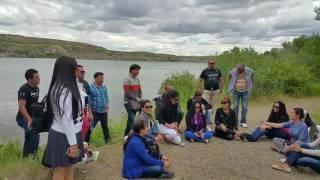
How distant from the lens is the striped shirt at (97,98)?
27.7ft

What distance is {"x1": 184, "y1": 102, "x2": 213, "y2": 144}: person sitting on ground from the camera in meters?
8.88

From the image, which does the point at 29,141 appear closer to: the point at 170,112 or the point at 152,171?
the point at 152,171

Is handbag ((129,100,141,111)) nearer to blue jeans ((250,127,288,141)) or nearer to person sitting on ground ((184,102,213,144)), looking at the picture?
person sitting on ground ((184,102,213,144))

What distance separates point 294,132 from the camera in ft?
26.4

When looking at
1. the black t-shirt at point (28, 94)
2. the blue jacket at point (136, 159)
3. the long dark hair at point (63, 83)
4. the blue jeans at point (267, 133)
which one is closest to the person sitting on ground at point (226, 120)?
the blue jeans at point (267, 133)

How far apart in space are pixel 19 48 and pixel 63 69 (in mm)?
102193

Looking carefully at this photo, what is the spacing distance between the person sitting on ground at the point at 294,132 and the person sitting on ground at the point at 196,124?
4.93 feet

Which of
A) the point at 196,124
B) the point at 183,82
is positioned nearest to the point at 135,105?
the point at 196,124

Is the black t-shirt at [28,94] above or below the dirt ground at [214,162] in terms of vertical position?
above

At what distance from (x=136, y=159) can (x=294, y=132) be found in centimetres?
359

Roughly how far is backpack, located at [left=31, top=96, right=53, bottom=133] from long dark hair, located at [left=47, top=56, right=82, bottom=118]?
0.18m

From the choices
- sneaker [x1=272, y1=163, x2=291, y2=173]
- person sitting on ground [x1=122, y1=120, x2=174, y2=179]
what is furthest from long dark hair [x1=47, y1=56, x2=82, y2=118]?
sneaker [x1=272, y1=163, x2=291, y2=173]

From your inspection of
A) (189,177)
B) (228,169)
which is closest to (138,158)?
(189,177)

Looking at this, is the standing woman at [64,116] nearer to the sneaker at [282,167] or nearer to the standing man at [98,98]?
the standing man at [98,98]
